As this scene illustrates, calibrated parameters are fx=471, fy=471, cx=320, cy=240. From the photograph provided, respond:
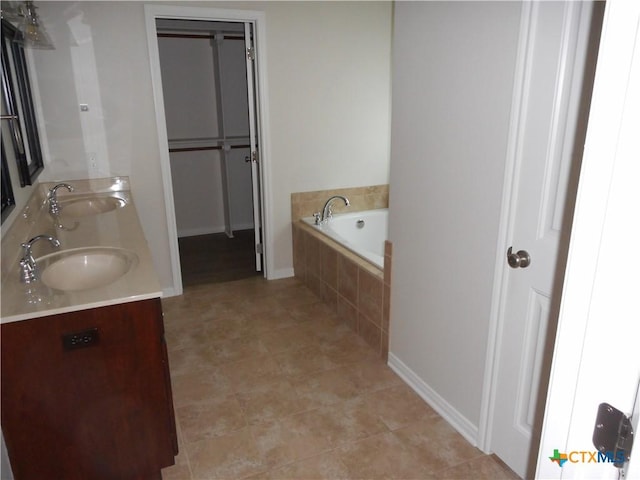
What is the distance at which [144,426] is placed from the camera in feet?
5.66

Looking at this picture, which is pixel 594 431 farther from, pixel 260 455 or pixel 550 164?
pixel 260 455

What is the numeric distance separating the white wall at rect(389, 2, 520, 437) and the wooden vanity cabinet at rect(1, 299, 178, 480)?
1233 mm

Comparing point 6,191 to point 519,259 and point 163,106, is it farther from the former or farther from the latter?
point 519,259

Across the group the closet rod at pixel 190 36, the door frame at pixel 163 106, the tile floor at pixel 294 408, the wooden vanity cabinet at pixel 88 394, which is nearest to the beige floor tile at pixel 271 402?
the tile floor at pixel 294 408

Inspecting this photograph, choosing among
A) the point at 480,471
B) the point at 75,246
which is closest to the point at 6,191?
the point at 75,246

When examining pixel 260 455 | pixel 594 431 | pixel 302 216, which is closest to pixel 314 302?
pixel 302 216

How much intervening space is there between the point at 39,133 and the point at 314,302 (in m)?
2.18

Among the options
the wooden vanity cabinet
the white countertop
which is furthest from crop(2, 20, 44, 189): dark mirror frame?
the wooden vanity cabinet

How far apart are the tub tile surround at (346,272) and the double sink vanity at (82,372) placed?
131 cm

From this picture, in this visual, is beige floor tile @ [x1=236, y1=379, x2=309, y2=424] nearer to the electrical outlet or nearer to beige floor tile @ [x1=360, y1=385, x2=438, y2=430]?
beige floor tile @ [x1=360, y1=385, x2=438, y2=430]

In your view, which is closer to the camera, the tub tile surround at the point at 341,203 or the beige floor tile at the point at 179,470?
the beige floor tile at the point at 179,470

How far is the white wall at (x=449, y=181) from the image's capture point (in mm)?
→ 1770

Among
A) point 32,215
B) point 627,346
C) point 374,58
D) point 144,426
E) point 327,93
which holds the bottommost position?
point 144,426

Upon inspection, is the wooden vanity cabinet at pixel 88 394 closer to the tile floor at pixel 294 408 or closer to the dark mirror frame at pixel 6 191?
the tile floor at pixel 294 408
